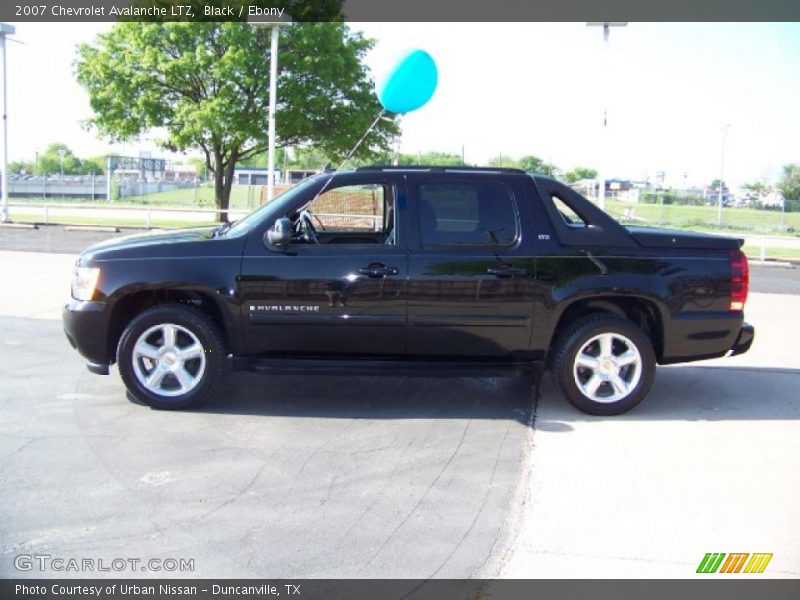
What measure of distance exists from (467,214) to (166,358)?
2.44 meters

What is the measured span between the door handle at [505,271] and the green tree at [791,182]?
49340mm

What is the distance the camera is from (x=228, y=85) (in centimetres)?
2459

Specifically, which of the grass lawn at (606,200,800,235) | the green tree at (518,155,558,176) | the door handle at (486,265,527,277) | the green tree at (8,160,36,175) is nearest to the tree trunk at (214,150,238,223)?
the green tree at (518,155,558,176)

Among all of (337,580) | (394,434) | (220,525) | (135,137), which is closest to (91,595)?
(220,525)

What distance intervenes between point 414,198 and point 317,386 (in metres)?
1.83

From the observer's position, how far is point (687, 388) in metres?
6.75

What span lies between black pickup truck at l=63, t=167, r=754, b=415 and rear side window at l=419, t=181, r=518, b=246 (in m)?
0.01

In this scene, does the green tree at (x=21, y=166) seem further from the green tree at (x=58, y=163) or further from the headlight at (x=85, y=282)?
the headlight at (x=85, y=282)

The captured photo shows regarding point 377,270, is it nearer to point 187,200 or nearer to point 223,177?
point 223,177

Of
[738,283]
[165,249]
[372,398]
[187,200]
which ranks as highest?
[187,200]

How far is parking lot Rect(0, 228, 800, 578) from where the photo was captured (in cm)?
363

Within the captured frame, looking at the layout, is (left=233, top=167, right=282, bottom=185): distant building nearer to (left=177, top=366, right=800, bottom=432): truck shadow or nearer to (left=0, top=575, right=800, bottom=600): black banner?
(left=177, top=366, right=800, bottom=432): truck shadow

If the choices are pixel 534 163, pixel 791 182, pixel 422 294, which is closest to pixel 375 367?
pixel 422 294

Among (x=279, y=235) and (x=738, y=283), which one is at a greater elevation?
(x=279, y=235)
